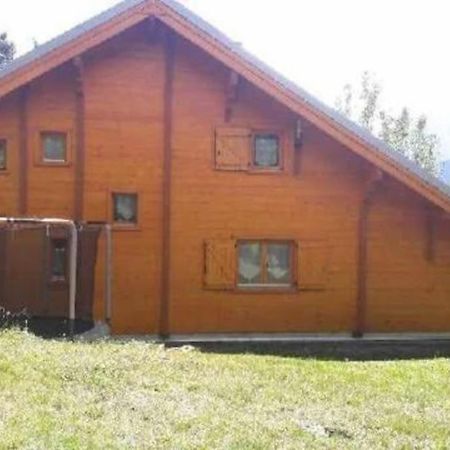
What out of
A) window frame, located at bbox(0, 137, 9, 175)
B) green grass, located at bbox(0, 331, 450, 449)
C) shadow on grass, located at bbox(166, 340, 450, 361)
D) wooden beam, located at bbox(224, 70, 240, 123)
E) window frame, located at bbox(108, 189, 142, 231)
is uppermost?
wooden beam, located at bbox(224, 70, 240, 123)

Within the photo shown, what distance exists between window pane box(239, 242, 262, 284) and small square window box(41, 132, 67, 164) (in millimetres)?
4324

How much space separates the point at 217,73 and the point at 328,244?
4.46 meters

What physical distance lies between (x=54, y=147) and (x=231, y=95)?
393 centimetres

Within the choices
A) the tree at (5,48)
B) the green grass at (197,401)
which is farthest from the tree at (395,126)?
the green grass at (197,401)

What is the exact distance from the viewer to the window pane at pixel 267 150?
Answer: 1775 cm

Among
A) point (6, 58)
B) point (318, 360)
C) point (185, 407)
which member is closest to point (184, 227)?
point (318, 360)

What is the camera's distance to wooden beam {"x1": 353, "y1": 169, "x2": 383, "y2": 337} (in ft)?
58.6

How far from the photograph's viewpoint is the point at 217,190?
57.2ft

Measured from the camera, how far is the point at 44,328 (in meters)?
15.0

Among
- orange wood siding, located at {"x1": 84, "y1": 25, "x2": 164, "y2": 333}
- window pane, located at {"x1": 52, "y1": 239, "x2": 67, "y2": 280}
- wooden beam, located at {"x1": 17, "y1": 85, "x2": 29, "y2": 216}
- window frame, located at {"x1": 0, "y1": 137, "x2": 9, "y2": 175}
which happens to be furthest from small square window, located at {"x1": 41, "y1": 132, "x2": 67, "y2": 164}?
window pane, located at {"x1": 52, "y1": 239, "x2": 67, "y2": 280}

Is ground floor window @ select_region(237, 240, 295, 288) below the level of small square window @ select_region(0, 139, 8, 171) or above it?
below

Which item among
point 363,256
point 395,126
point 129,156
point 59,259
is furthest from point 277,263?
point 395,126

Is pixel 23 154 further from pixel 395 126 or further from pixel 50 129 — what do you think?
pixel 395 126

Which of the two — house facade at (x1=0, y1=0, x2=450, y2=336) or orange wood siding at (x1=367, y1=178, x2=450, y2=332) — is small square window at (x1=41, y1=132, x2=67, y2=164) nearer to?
house facade at (x1=0, y1=0, x2=450, y2=336)
